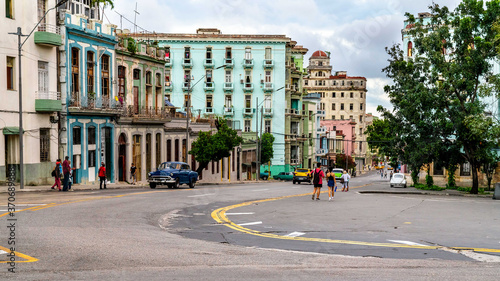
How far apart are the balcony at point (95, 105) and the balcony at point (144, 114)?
2.40 ft

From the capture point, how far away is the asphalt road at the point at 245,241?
36.0ft

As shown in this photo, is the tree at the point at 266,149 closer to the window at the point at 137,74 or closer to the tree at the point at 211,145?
the tree at the point at 211,145

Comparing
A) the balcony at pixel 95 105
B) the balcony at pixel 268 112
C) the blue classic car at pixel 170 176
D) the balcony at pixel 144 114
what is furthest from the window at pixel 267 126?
the blue classic car at pixel 170 176

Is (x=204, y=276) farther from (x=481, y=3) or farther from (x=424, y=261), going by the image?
(x=481, y=3)

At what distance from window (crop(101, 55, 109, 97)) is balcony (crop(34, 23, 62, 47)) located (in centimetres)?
616

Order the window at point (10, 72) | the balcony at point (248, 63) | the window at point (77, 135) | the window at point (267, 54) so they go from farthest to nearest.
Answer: the window at point (267, 54), the balcony at point (248, 63), the window at point (77, 135), the window at point (10, 72)

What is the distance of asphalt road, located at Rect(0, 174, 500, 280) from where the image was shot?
11.0 m

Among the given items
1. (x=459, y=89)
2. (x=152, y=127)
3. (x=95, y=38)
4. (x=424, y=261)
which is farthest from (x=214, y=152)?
(x=424, y=261)

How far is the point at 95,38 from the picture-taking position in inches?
1726

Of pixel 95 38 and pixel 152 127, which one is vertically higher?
pixel 95 38

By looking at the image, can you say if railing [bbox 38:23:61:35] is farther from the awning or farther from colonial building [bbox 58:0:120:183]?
the awning

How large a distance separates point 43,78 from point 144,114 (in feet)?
40.4

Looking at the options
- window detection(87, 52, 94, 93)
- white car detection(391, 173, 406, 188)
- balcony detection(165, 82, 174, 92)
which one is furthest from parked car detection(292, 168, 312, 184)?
balcony detection(165, 82, 174, 92)

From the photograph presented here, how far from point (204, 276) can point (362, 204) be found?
18.2 meters
